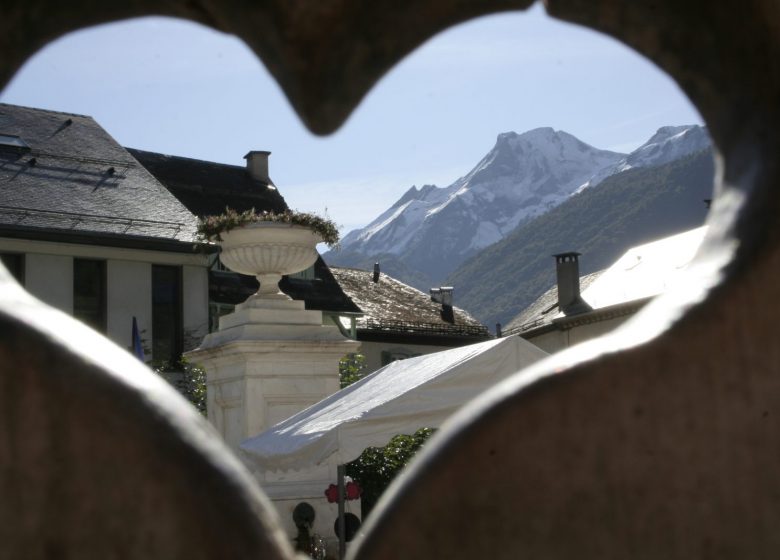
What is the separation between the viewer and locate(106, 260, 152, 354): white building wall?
1038 inches

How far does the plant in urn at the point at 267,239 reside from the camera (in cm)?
1144

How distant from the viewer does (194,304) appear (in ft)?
91.2

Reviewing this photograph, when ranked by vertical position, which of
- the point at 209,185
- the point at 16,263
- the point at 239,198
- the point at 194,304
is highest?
the point at 209,185

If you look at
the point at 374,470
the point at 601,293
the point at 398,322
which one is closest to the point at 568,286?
the point at 601,293

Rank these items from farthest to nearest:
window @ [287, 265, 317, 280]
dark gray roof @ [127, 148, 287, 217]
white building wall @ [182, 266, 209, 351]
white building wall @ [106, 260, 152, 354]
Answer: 1. dark gray roof @ [127, 148, 287, 217]
2. window @ [287, 265, 317, 280]
3. white building wall @ [182, 266, 209, 351]
4. white building wall @ [106, 260, 152, 354]

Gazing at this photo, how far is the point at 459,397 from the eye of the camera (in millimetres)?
8703

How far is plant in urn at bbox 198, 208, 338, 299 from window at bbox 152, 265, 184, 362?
617 inches

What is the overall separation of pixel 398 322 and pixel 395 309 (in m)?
1.52

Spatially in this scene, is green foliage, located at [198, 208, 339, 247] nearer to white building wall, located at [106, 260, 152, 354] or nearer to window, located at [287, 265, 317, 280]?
white building wall, located at [106, 260, 152, 354]

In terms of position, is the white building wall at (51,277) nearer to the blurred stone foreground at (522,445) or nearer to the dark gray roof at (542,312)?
the dark gray roof at (542,312)

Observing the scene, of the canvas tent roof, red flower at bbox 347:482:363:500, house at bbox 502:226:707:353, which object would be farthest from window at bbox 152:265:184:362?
the canvas tent roof

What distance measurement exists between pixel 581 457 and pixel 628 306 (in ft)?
130

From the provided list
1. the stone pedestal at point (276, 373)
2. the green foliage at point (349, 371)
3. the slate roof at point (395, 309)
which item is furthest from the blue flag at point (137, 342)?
the stone pedestal at point (276, 373)

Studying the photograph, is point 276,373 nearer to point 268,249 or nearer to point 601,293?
point 268,249
